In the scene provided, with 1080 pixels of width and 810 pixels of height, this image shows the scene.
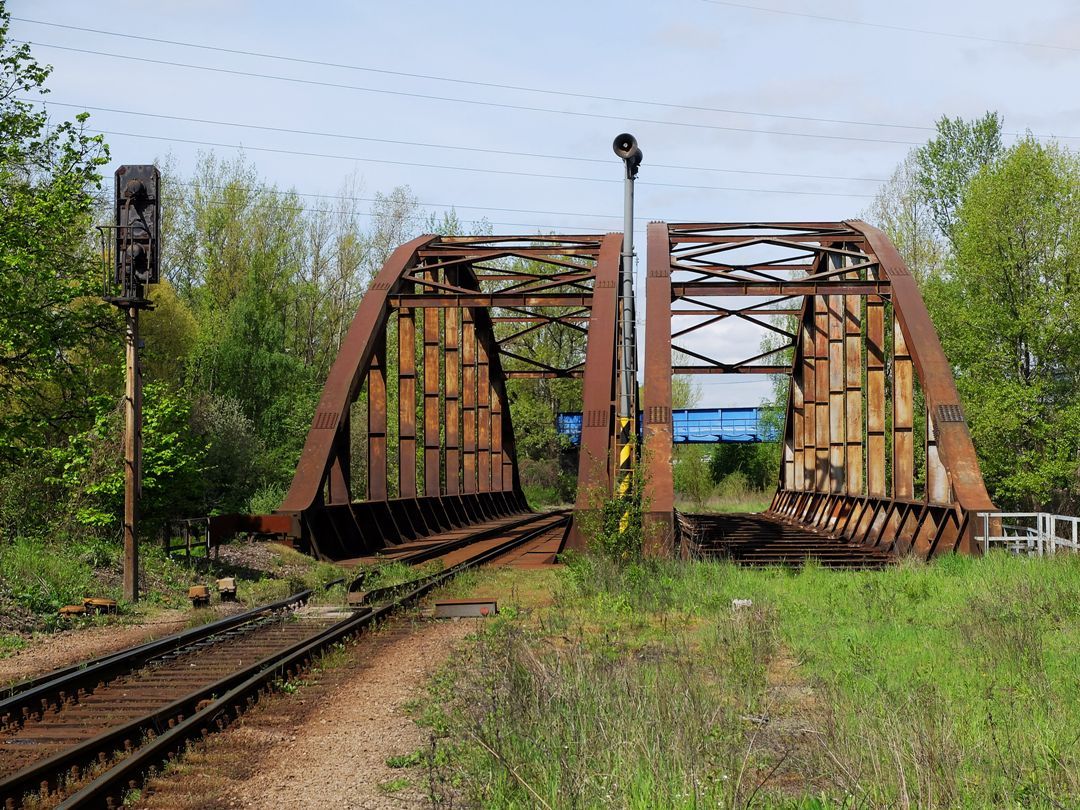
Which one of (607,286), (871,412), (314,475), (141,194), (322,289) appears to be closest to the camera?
(141,194)

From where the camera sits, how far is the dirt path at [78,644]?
416 inches

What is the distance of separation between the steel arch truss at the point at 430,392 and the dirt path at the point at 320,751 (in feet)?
27.6

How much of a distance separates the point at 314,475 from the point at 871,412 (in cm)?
1235

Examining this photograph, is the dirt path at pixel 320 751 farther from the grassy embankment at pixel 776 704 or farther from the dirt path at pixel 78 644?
the dirt path at pixel 78 644

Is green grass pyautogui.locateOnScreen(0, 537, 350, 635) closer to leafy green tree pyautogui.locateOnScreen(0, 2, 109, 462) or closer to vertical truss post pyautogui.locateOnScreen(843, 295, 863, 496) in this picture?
leafy green tree pyautogui.locateOnScreen(0, 2, 109, 462)

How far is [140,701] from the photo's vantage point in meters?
8.53

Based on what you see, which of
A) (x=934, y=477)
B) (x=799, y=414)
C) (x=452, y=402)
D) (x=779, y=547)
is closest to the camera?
(x=934, y=477)

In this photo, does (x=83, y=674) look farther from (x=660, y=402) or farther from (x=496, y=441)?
(x=496, y=441)

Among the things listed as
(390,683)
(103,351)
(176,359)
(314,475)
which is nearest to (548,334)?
(176,359)

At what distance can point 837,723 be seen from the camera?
6.21 meters

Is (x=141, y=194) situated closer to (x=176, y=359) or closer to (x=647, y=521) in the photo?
(x=647, y=521)

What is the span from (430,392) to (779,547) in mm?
11354

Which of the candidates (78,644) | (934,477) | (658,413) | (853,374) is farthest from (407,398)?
(78,644)

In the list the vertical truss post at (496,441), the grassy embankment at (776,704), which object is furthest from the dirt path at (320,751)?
the vertical truss post at (496,441)
